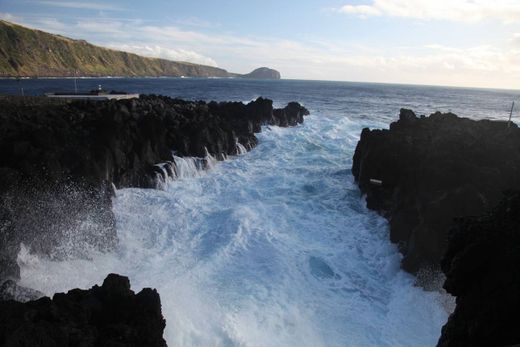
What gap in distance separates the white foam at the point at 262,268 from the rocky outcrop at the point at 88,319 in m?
2.37

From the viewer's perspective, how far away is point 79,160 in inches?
816

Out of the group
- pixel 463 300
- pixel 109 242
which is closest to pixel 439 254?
pixel 463 300

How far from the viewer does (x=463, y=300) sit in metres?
9.09

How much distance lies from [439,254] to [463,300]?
657 centimetres

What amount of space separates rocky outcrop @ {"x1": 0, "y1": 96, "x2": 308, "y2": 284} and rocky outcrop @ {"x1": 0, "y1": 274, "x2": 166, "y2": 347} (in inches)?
197

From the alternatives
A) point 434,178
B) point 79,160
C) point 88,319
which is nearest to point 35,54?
point 79,160

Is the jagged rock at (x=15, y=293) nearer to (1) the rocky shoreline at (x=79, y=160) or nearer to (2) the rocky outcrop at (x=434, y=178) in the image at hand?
(1) the rocky shoreline at (x=79, y=160)

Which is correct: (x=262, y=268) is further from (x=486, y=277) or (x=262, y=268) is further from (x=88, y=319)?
(x=486, y=277)

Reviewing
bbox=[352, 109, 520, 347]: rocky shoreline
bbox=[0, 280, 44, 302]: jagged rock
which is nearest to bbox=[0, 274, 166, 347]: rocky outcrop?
bbox=[0, 280, 44, 302]: jagged rock

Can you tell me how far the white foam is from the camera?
41.7ft

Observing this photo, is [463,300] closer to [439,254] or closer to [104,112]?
[439,254]

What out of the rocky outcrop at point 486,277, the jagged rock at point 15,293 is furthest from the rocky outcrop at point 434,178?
the jagged rock at point 15,293

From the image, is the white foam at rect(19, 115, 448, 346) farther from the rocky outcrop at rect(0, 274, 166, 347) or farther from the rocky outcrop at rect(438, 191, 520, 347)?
the rocky outcrop at rect(438, 191, 520, 347)

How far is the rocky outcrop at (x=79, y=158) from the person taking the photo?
16.0 metres
